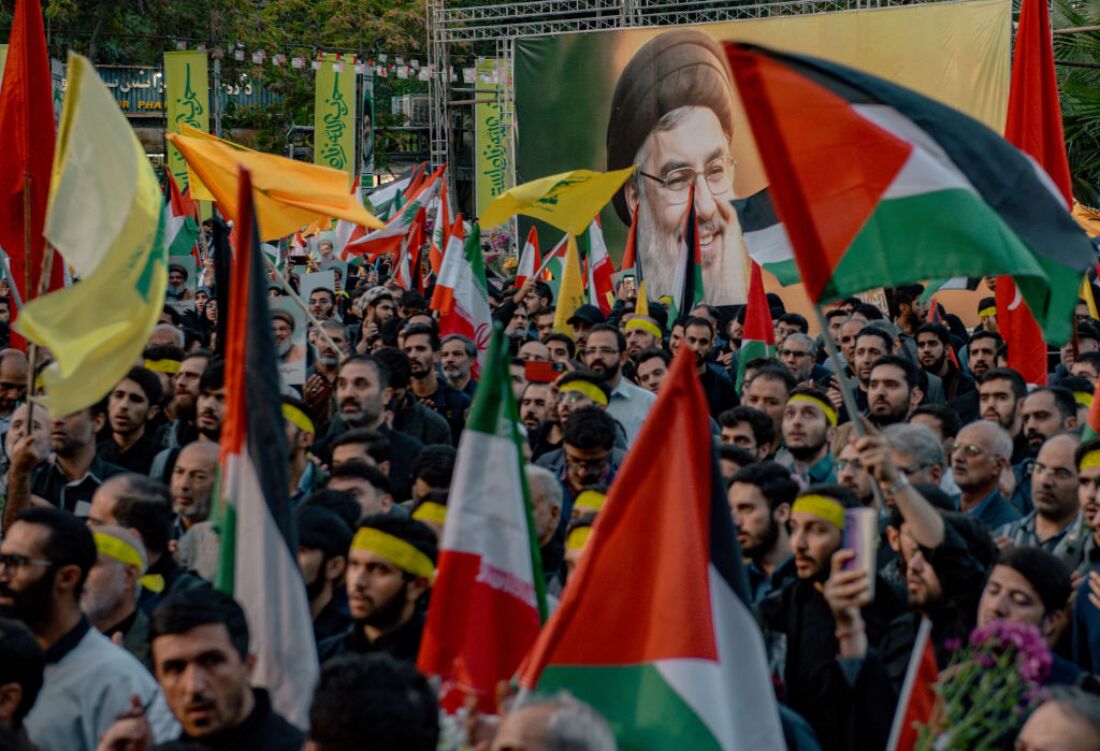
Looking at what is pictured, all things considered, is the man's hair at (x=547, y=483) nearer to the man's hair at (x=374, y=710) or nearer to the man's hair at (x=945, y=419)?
the man's hair at (x=945, y=419)

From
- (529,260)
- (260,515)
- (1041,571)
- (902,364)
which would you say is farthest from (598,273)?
(260,515)

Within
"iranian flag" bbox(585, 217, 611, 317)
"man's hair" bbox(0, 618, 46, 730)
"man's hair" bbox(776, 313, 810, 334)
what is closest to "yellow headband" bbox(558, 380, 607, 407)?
"man's hair" bbox(776, 313, 810, 334)

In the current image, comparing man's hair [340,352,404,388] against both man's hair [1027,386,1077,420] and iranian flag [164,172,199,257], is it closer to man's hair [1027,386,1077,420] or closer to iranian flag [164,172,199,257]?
man's hair [1027,386,1077,420]

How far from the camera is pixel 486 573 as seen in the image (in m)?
4.09

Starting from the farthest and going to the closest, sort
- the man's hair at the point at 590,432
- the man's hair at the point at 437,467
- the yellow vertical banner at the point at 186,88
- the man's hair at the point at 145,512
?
the yellow vertical banner at the point at 186,88 → the man's hair at the point at 590,432 → the man's hair at the point at 437,467 → the man's hair at the point at 145,512

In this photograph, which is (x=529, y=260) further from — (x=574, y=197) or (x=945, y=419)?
(x=945, y=419)

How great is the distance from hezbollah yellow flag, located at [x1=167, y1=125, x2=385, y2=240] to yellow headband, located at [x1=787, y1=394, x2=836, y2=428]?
260cm

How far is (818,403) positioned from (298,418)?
242 centimetres

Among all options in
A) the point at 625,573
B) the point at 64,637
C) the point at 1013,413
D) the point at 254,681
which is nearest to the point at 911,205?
the point at 625,573

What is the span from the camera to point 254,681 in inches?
162

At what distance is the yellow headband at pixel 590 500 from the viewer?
600cm

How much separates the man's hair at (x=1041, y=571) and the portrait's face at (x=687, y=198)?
17630 mm

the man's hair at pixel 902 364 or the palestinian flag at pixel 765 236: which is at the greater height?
the palestinian flag at pixel 765 236

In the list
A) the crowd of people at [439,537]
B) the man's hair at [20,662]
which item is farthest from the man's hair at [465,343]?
the man's hair at [20,662]
